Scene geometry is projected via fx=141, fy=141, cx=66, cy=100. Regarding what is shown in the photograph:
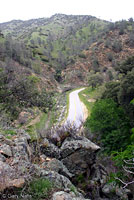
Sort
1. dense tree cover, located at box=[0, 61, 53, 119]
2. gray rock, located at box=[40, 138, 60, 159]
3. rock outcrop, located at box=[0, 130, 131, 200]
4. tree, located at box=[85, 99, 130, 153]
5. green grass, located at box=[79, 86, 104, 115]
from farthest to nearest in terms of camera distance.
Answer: green grass, located at box=[79, 86, 104, 115] → tree, located at box=[85, 99, 130, 153] → dense tree cover, located at box=[0, 61, 53, 119] → gray rock, located at box=[40, 138, 60, 159] → rock outcrop, located at box=[0, 130, 131, 200]

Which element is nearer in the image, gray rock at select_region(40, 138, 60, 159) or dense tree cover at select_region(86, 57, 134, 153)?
gray rock at select_region(40, 138, 60, 159)

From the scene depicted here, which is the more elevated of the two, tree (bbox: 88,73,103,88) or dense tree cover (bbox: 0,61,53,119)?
dense tree cover (bbox: 0,61,53,119)

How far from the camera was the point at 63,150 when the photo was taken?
24.9ft

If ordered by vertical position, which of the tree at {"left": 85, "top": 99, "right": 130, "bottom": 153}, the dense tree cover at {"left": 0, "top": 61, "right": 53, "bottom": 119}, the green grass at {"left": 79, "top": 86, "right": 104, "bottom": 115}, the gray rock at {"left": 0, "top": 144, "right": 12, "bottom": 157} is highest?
the dense tree cover at {"left": 0, "top": 61, "right": 53, "bottom": 119}

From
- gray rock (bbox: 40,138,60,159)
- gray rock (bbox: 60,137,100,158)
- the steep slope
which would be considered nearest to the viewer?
gray rock (bbox: 40,138,60,159)

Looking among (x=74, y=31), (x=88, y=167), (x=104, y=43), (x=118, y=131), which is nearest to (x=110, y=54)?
(x=104, y=43)

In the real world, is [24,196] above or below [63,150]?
above

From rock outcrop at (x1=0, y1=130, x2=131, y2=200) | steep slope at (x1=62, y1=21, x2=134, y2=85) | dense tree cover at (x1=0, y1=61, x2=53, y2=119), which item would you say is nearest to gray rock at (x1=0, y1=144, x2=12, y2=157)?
rock outcrop at (x1=0, y1=130, x2=131, y2=200)

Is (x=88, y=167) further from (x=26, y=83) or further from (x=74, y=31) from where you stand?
(x=74, y=31)

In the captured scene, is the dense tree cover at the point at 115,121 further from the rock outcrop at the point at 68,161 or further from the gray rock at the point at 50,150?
the gray rock at the point at 50,150

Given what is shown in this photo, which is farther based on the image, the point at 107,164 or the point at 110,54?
the point at 110,54

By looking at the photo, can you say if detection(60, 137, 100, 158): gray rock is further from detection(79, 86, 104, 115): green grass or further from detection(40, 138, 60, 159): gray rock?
detection(79, 86, 104, 115): green grass

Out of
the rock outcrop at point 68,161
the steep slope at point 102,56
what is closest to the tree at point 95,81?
A: the steep slope at point 102,56

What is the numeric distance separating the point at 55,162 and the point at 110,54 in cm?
7708
